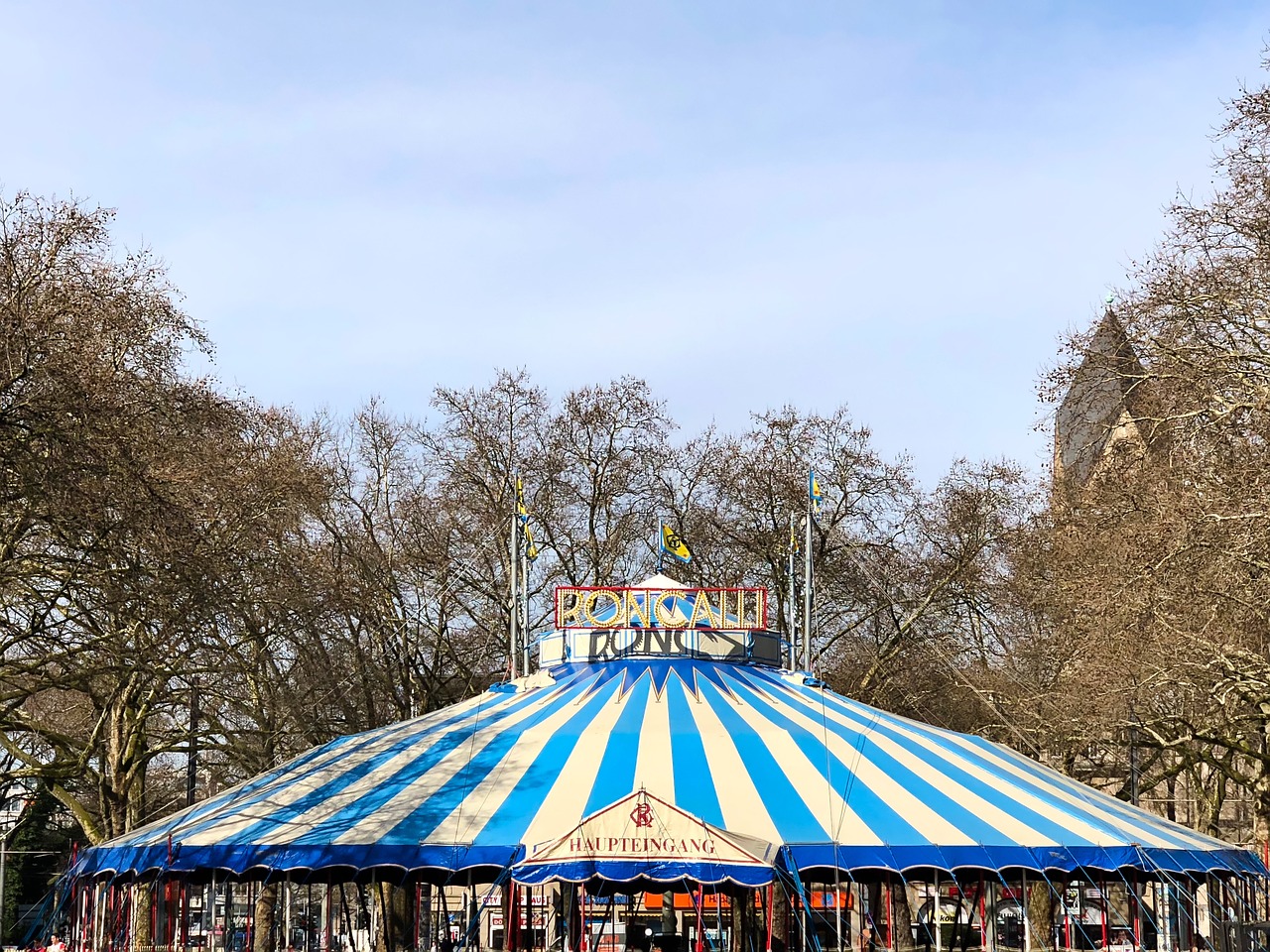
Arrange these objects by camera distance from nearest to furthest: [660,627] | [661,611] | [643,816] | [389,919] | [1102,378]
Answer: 1. [643,816]
2. [389,919]
3. [1102,378]
4. [660,627]
5. [661,611]

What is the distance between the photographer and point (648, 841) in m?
16.2

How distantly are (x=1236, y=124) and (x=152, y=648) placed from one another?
17595mm

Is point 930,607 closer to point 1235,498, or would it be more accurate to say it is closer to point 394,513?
point 394,513

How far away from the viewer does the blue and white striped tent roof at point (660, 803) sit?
16578 mm

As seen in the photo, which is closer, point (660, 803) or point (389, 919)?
point (660, 803)

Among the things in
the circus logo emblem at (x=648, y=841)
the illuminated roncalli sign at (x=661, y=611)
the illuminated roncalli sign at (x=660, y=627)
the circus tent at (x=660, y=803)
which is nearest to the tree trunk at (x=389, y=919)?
the circus tent at (x=660, y=803)

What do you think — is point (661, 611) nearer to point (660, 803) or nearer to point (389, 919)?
point (389, 919)

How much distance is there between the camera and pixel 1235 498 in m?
20.3

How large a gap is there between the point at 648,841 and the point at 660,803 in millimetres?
438

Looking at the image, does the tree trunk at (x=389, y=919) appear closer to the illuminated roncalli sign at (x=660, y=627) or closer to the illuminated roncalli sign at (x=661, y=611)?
the illuminated roncalli sign at (x=660, y=627)

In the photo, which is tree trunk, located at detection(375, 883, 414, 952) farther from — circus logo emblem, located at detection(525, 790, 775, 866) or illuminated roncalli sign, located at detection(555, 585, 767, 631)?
illuminated roncalli sign, located at detection(555, 585, 767, 631)

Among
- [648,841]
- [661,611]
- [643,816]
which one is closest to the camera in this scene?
[648,841]

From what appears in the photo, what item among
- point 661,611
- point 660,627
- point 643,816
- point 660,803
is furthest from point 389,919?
point 661,611

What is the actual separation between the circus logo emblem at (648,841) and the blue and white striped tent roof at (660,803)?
0.02 m
